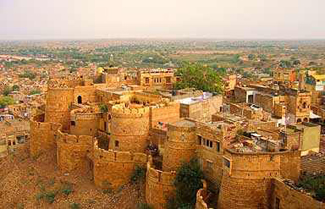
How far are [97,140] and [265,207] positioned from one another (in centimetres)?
1042

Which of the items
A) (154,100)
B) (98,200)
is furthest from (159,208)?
(154,100)

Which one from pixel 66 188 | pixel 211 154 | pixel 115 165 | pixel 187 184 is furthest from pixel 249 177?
pixel 66 188

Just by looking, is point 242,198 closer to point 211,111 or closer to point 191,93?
point 211,111

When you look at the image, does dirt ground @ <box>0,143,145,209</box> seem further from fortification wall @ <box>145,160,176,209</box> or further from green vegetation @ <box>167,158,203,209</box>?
green vegetation @ <box>167,158,203,209</box>

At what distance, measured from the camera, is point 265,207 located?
14.8 m

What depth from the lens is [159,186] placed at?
56.5ft

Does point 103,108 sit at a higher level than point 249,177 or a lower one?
higher

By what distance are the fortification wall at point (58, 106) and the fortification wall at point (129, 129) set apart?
6.58 m

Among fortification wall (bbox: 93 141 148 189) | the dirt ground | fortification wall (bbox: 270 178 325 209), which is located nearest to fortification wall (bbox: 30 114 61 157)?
the dirt ground

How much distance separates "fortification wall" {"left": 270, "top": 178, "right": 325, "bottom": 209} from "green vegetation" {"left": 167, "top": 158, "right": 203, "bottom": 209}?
A: 2920mm

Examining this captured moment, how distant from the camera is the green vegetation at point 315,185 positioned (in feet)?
Result: 45.2

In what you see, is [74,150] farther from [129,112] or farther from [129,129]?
[129,112]

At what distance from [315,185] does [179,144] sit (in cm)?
533

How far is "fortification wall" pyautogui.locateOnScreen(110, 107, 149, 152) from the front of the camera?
66.0ft
